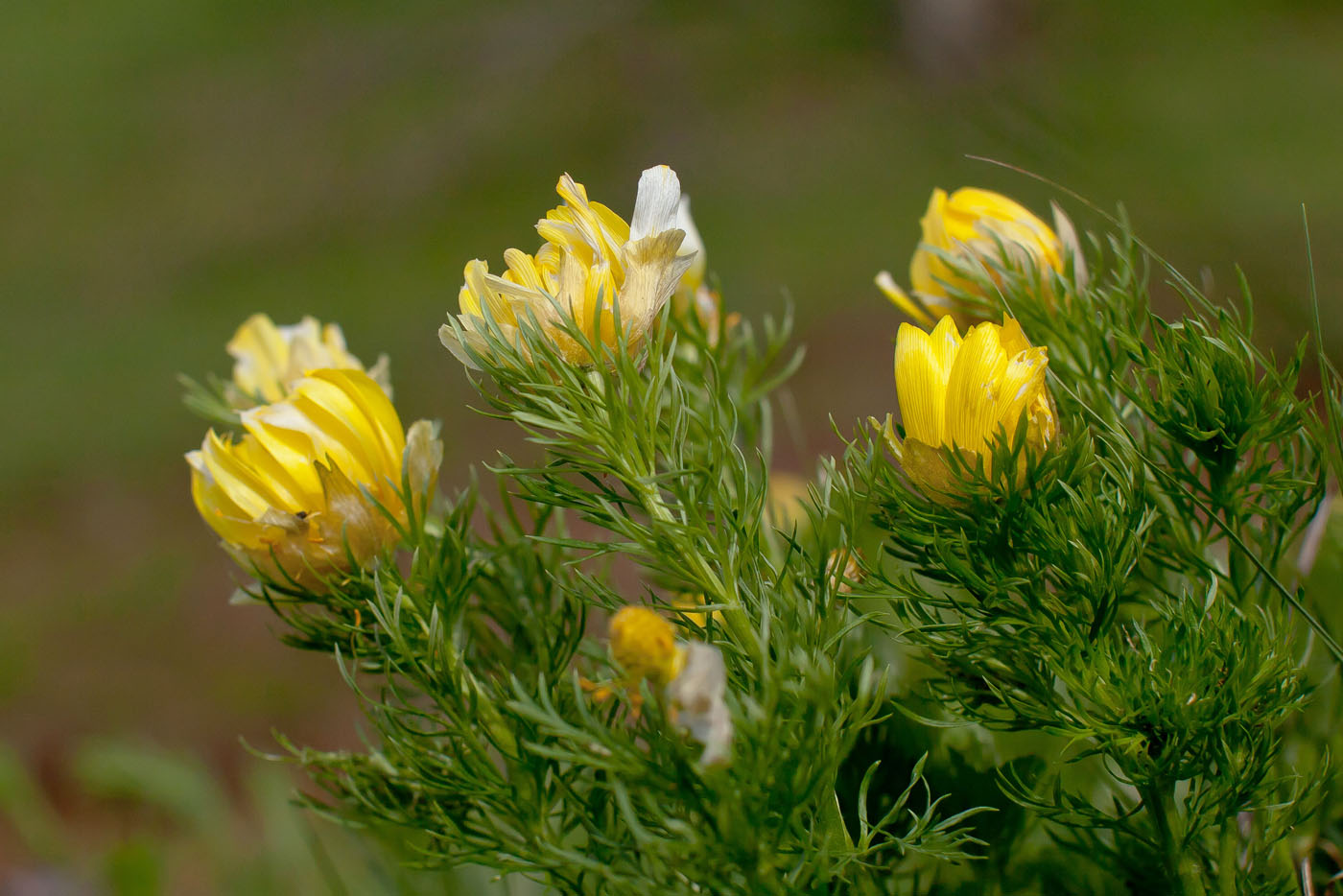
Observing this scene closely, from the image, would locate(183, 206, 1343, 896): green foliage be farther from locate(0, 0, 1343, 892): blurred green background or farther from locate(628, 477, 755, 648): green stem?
locate(0, 0, 1343, 892): blurred green background

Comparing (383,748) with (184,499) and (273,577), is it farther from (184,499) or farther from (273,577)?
(184,499)

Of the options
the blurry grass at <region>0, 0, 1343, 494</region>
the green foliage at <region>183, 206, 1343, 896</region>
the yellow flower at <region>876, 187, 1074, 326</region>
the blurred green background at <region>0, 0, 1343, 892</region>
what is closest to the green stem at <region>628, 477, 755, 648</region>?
the green foliage at <region>183, 206, 1343, 896</region>

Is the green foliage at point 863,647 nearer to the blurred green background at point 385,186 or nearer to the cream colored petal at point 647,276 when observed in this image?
the cream colored petal at point 647,276

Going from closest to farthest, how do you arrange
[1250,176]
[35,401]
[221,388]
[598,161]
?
[221,388] < [1250,176] < [35,401] < [598,161]

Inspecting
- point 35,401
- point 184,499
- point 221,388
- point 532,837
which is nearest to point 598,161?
point 184,499

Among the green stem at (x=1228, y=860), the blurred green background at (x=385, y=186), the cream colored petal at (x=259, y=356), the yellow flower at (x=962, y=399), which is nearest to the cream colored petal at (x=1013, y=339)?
the yellow flower at (x=962, y=399)
